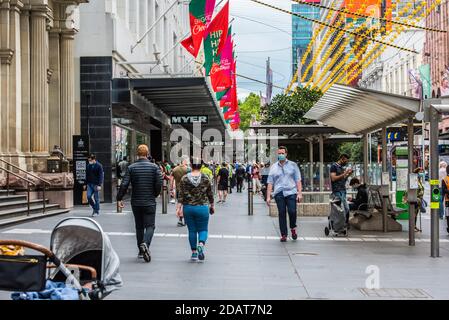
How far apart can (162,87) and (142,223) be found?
18.3 metres

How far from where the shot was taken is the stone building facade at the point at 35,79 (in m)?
22.2

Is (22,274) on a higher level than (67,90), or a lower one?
lower

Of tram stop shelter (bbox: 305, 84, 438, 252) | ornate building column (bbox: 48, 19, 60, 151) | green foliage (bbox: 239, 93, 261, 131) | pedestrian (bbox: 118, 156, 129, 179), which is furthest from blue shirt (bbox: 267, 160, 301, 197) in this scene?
green foliage (bbox: 239, 93, 261, 131)

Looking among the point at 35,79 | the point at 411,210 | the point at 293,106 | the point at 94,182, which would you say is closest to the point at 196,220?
the point at 411,210

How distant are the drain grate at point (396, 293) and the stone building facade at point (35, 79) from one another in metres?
14.7

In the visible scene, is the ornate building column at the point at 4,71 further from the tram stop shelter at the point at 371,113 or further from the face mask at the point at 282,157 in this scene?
the face mask at the point at 282,157

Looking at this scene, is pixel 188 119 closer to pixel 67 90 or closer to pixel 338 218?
pixel 67 90

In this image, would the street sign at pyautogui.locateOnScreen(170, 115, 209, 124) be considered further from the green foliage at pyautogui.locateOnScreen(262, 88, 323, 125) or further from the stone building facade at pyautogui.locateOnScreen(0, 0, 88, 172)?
the green foliage at pyautogui.locateOnScreen(262, 88, 323, 125)

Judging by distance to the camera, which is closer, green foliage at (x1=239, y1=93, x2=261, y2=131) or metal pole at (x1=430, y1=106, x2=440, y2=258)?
metal pole at (x1=430, y1=106, x2=440, y2=258)

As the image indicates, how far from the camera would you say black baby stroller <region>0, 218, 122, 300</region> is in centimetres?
577

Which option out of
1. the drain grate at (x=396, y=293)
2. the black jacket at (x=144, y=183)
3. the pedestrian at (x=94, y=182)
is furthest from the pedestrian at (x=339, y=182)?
the pedestrian at (x=94, y=182)

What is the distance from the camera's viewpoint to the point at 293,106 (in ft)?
138

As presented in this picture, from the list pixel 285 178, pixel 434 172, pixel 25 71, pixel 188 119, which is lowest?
pixel 285 178

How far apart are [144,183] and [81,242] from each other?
5.16 metres
